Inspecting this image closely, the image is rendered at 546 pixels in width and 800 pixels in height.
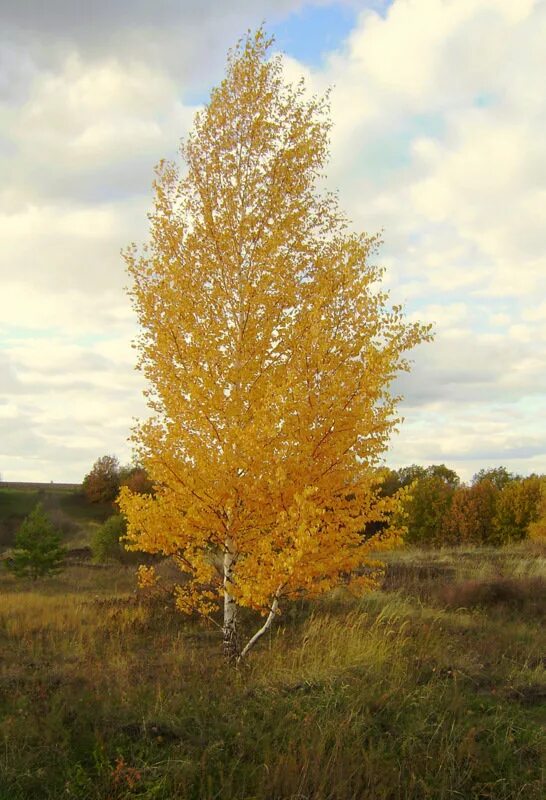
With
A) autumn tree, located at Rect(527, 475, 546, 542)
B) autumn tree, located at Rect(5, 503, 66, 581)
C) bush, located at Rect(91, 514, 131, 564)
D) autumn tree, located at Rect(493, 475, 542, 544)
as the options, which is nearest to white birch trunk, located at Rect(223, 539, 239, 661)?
autumn tree, located at Rect(5, 503, 66, 581)

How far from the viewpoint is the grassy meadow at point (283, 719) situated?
4.54 m

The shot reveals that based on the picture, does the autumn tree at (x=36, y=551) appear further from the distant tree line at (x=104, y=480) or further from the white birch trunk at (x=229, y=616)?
the distant tree line at (x=104, y=480)

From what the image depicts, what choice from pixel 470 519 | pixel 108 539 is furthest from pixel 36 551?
pixel 470 519

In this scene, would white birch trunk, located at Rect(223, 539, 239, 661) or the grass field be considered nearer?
the grass field

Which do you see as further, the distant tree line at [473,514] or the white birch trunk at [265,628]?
the distant tree line at [473,514]

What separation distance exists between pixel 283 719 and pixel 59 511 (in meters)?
63.7

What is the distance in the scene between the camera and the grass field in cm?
454

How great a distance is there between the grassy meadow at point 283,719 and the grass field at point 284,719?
0.01 meters

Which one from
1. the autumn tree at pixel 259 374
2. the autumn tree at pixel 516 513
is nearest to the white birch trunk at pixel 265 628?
the autumn tree at pixel 259 374

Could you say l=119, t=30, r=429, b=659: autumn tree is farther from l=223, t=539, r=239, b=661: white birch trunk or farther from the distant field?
the distant field

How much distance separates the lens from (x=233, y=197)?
8422 millimetres

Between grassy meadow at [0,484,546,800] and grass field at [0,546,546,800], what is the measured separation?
0.01 m

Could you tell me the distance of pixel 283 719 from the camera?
534 cm

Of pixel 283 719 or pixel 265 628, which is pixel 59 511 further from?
pixel 283 719
